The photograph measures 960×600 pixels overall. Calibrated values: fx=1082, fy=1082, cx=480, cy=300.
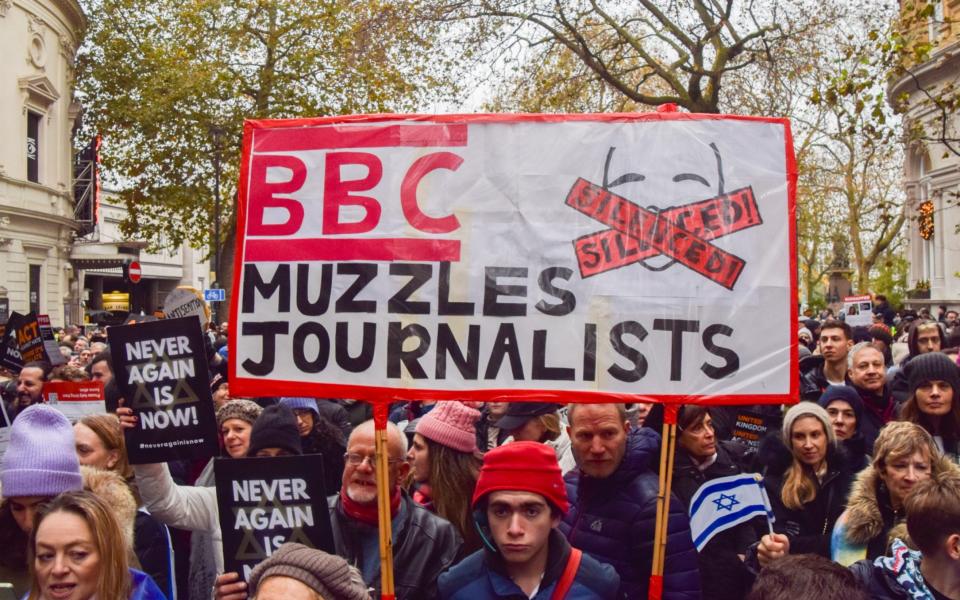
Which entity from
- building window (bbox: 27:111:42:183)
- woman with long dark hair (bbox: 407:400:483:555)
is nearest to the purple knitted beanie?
woman with long dark hair (bbox: 407:400:483:555)

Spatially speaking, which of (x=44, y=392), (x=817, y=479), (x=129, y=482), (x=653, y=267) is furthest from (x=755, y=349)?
(x=44, y=392)

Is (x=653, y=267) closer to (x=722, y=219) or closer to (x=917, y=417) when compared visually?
(x=722, y=219)

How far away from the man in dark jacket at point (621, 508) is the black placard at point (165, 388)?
1.38m

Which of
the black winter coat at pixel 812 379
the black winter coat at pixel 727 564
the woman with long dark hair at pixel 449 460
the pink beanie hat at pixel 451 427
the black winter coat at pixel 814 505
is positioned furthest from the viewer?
the black winter coat at pixel 812 379

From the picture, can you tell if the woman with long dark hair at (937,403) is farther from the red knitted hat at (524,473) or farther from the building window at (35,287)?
the building window at (35,287)

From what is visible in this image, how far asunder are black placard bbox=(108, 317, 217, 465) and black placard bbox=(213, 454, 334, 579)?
0.27m

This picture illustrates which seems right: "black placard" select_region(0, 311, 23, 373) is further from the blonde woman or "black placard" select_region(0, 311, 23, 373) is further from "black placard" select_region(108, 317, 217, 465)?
the blonde woman

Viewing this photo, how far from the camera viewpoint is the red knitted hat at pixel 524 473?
135 inches

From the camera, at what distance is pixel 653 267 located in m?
3.90

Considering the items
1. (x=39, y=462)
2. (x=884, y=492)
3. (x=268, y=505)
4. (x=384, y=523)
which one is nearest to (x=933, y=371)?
(x=884, y=492)

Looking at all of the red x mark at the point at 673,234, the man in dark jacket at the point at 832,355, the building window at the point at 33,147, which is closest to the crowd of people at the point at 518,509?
the red x mark at the point at 673,234

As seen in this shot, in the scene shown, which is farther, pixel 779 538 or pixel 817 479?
pixel 817 479

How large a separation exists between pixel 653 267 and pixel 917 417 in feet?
8.23

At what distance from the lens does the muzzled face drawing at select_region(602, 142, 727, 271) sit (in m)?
3.93
